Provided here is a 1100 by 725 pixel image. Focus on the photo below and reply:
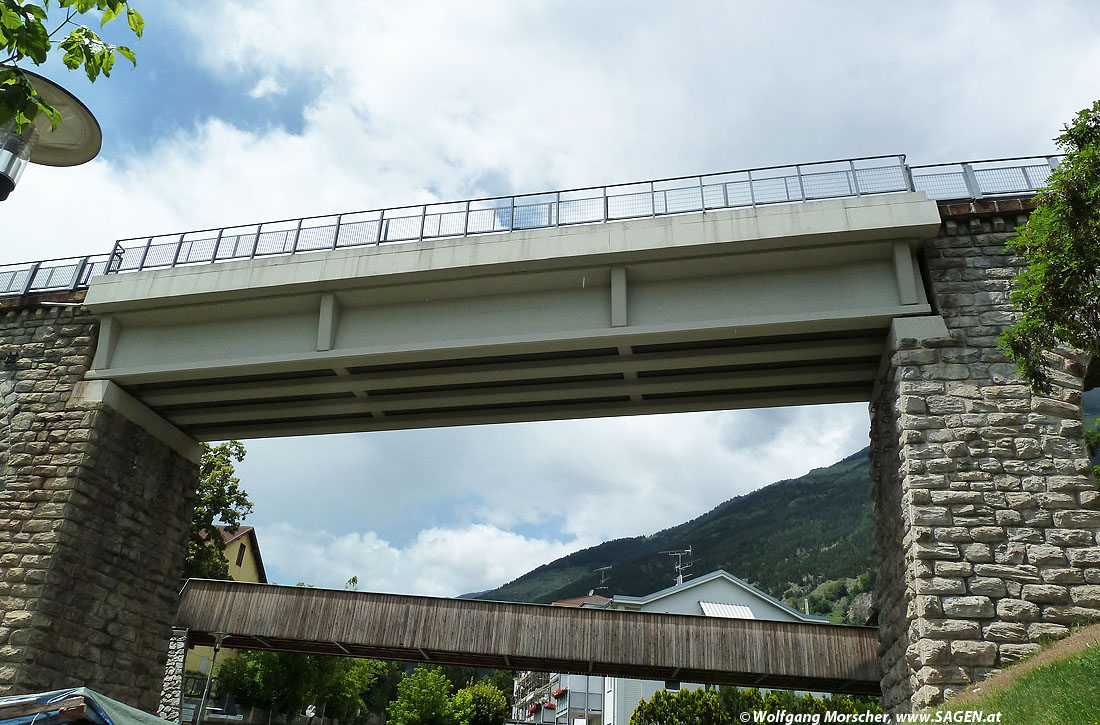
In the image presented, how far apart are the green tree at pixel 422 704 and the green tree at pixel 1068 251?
39821 millimetres

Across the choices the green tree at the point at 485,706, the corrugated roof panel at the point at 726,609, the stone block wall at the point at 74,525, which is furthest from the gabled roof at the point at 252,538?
the stone block wall at the point at 74,525

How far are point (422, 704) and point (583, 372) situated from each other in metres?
34.4

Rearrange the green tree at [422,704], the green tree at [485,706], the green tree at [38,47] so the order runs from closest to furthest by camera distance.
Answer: the green tree at [38,47], the green tree at [422,704], the green tree at [485,706]

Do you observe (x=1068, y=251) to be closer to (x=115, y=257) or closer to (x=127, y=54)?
(x=127, y=54)

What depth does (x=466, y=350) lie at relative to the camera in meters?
14.2

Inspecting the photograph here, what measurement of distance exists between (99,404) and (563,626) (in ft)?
37.6

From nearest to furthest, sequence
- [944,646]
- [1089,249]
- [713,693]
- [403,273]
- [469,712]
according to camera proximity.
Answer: [1089,249], [944,646], [403,273], [713,693], [469,712]

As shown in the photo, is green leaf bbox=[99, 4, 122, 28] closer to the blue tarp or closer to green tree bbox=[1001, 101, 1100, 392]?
the blue tarp

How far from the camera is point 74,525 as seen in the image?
14.4 m

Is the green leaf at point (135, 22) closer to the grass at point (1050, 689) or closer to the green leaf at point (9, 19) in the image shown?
the green leaf at point (9, 19)

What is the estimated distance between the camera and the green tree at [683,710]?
108 ft

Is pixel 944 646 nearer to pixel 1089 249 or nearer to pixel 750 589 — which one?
pixel 1089 249

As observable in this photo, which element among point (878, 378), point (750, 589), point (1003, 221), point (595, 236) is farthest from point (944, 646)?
point (750, 589)

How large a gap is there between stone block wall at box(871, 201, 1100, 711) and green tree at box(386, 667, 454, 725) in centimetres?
3462
